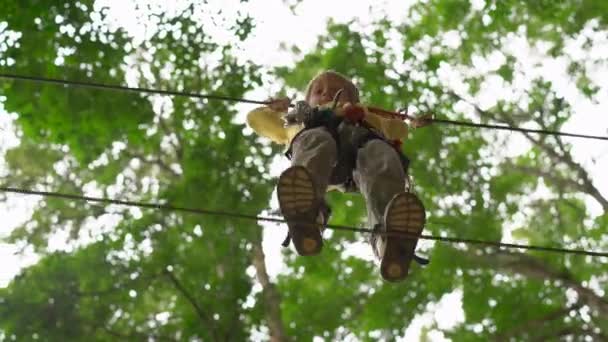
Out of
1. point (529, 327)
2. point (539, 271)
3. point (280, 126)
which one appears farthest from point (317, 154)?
point (539, 271)

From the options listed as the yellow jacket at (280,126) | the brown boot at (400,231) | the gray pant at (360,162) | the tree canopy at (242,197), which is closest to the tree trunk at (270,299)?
the tree canopy at (242,197)

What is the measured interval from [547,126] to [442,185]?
2420 millimetres

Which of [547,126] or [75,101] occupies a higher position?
[547,126]

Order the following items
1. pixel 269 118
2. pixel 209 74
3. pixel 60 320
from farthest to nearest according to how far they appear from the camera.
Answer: pixel 209 74
pixel 60 320
pixel 269 118

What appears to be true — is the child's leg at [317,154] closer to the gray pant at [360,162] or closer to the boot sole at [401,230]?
the gray pant at [360,162]

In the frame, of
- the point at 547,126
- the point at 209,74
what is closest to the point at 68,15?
the point at 209,74

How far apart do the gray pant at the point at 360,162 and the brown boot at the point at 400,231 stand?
22cm

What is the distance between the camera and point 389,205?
11.4 feet

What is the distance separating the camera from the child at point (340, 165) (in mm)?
3449

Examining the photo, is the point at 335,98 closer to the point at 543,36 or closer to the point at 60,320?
the point at 60,320

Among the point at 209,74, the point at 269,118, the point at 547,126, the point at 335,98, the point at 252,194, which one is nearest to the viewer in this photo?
the point at 335,98

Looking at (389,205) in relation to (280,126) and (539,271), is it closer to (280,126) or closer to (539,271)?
(280,126)

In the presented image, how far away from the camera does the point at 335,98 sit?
4074 mm

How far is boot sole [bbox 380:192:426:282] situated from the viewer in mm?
3439
